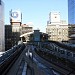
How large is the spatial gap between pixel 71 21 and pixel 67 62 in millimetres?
97564

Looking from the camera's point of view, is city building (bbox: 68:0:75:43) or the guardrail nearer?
the guardrail

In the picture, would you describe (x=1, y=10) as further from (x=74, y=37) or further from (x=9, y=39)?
(x=9, y=39)

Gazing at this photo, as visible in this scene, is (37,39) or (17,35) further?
(17,35)

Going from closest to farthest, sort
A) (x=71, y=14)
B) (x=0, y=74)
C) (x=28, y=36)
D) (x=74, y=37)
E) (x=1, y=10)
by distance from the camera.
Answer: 1. (x=0, y=74)
2. (x=1, y=10)
3. (x=74, y=37)
4. (x=71, y=14)
5. (x=28, y=36)

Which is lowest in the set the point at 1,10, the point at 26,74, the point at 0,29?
the point at 26,74

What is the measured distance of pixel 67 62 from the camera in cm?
3125

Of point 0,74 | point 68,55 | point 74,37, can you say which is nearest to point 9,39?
point 74,37

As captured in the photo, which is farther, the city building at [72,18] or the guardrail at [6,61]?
the city building at [72,18]

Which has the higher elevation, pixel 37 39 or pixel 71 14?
pixel 71 14

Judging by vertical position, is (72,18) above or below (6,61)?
above

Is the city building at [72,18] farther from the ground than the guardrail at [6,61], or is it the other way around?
the city building at [72,18]

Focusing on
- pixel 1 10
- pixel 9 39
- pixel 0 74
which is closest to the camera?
pixel 0 74

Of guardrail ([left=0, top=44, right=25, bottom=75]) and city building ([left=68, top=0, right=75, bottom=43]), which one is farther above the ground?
city building ([left=68, top=0, right=75, bottom=43])

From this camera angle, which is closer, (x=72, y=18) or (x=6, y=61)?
(x=6, y=61)
